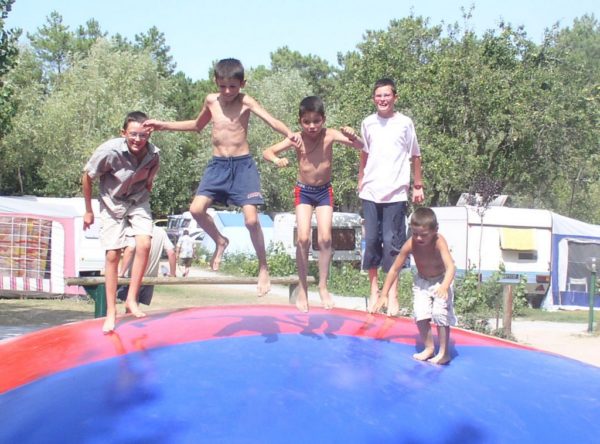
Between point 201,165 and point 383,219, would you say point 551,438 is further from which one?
point 201,165

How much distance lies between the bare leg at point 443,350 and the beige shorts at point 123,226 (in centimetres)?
250

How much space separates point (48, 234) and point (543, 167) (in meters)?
17.6

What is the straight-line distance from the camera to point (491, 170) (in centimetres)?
2591

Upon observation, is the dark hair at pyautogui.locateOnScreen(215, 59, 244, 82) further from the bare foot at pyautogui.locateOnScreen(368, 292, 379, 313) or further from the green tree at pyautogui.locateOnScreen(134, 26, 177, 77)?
the green tree at pyautogui.locateOnScreen(134, 26, 177, 77)

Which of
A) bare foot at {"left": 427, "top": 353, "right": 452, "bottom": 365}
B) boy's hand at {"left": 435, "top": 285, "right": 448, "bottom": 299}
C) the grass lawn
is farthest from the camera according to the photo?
the grass lawn

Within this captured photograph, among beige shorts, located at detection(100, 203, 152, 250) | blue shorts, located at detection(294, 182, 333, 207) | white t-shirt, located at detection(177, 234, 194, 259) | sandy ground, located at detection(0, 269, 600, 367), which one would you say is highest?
blue shorts, located at detection(294, 182, 333, 207)

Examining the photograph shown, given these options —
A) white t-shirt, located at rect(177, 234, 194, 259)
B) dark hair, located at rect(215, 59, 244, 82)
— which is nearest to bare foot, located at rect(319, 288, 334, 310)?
dark hair, located at rect(215, 59, 244, 82)

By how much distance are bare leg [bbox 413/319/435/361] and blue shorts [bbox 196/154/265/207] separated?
1710mm

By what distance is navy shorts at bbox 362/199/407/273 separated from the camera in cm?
635

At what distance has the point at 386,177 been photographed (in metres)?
6.31

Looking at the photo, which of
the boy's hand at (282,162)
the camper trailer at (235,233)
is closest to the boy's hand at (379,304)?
the boy's hand at (282,162)

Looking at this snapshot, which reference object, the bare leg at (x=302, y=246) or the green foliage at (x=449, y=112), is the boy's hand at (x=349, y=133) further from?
the green foliage at (x=449, y=112)

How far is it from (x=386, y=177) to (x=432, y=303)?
1556 millimetres

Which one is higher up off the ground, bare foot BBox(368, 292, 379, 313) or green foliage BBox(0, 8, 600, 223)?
green foliage BBox(0, 8, 600, 223)
